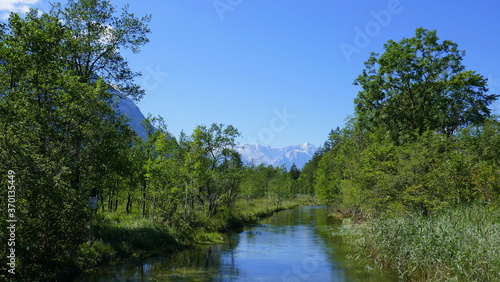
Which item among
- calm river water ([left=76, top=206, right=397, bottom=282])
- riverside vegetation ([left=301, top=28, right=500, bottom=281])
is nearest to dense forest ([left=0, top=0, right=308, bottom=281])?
calm river water ([left=76, top=206, right=397, bottom=282])

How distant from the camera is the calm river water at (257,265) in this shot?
1566 cm

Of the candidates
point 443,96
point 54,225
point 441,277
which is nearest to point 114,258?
point 54,225

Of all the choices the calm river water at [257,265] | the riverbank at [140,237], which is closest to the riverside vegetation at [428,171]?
the calm river water at [257,265]

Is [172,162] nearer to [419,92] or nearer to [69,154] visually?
[69,154]

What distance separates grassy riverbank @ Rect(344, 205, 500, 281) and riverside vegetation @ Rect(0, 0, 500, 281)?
6cm

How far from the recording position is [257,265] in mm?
18938

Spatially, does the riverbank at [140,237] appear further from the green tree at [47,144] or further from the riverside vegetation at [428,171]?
the riverside vegetation at [428,171]

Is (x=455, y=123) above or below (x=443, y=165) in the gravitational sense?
above

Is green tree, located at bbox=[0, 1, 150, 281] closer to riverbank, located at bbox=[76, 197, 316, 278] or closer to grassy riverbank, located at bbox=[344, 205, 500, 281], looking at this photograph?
riverbank, located at bbox=[76, 197, 316, 278]

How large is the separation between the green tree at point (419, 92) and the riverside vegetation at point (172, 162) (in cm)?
11

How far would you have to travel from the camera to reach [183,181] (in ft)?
84.2

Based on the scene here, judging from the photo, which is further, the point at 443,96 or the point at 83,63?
the point at 443,96

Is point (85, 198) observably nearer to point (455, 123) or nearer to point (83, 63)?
point (83, 63)

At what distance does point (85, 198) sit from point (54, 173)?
3.32 metres
